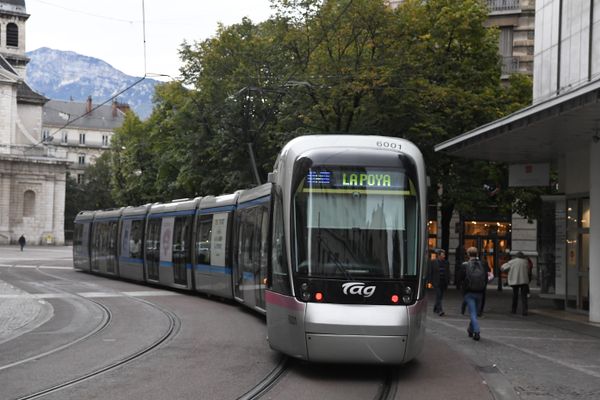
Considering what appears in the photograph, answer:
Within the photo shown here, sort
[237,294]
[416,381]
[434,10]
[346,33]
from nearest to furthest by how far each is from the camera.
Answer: [416,381] < [237,294] < [346,33] < [434,10]

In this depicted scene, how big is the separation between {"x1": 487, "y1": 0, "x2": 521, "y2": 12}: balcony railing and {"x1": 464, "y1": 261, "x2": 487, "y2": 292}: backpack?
34.9 meters

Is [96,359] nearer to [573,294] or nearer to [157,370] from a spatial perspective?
[157,370]

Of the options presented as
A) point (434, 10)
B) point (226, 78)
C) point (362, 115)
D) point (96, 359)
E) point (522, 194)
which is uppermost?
point (434, 10)

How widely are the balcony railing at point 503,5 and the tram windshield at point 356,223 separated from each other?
38621 millimetres

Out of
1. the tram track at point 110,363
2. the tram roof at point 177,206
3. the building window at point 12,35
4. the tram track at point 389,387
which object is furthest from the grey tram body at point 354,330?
the building window at point 12,35

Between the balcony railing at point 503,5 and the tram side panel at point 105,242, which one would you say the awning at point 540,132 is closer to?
the tram side panel at point 105,242

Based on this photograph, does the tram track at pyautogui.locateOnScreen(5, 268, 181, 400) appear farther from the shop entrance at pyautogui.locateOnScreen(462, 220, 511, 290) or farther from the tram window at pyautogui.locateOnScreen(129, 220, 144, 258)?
the shop entrance at pyautogui.locateOnScreen(462, 220, 511, 290)

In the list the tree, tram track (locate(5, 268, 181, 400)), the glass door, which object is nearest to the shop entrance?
the glass door

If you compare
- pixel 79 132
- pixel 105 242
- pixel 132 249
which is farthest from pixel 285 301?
pixel 79 132

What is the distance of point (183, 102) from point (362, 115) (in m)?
11.5

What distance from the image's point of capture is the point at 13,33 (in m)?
101

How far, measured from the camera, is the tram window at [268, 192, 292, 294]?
1126 cm

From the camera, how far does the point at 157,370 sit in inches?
434

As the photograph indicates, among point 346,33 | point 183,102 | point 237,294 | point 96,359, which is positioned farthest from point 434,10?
point 96,359
